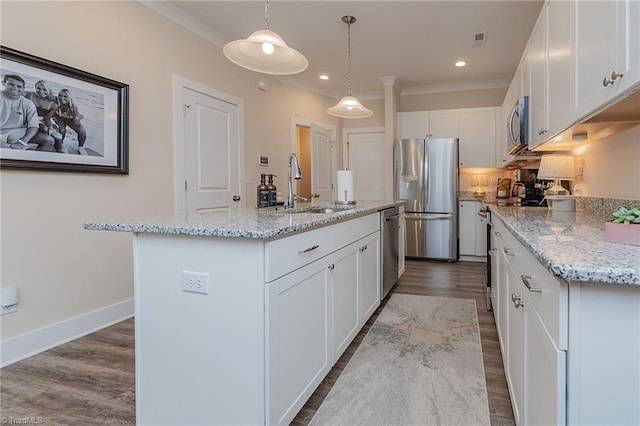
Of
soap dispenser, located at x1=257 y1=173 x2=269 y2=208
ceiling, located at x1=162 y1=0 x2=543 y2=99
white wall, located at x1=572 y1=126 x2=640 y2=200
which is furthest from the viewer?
ceiling, located at x1=162 y1=0 x2=543 y2=99

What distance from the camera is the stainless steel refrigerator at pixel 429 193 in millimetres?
5398

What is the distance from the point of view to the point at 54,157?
2502 millimetres

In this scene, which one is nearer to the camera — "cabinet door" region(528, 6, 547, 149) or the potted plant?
the potted plant

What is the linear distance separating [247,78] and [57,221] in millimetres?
2749

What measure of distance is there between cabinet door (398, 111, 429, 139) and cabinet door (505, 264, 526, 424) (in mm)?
4277

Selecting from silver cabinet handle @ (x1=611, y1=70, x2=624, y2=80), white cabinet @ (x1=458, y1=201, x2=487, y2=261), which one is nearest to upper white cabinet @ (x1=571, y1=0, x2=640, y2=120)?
silver cabinet handle @ (x1=611, y1=70, x2=624, y2=80)

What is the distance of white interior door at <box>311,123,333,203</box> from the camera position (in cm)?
571

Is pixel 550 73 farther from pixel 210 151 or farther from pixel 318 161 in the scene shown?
pixel 318 161

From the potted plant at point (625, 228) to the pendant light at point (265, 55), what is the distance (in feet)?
6.08

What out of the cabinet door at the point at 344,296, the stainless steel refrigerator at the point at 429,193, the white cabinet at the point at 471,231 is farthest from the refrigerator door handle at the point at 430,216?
the cabinet door at the point at 344,296

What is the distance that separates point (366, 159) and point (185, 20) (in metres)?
3.69

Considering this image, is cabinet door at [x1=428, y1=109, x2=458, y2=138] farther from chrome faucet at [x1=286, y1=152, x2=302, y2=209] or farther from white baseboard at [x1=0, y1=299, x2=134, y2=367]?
white baseboard at [x1=0, y1=299, x2=134, y2=367]

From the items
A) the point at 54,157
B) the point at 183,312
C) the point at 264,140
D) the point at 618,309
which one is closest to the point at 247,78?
the point at 264,140

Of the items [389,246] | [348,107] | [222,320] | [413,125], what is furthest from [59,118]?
[413,125]
